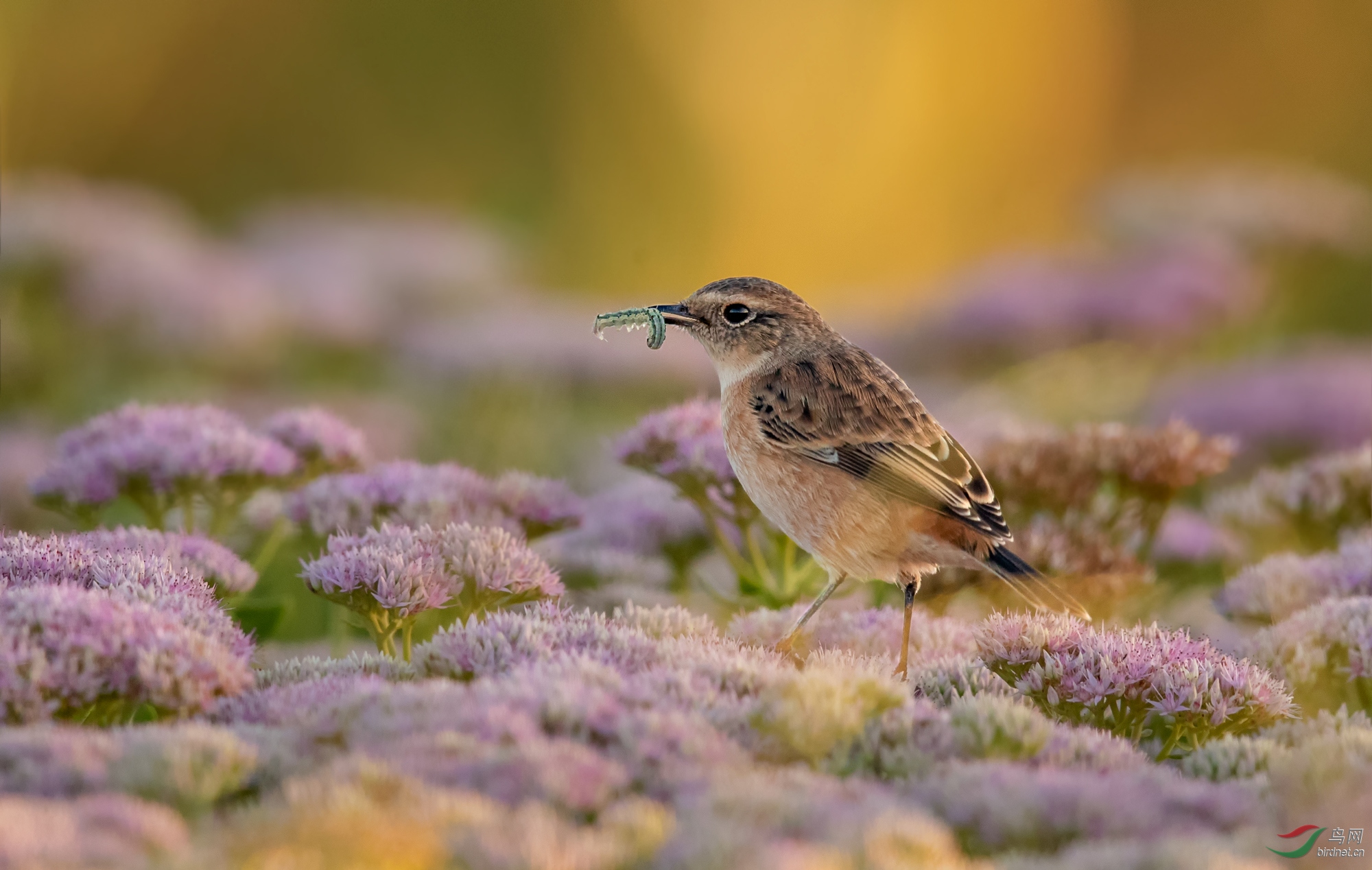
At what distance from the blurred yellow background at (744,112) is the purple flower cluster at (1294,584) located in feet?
27.9

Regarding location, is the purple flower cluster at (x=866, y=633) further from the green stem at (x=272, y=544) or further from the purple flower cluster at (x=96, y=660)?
the green stem at (x=272, y=544)

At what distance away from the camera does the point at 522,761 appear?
2152 mm

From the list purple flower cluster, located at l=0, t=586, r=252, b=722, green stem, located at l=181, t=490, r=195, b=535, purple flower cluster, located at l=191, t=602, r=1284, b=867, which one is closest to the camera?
purple flower cluster, located at l=191, t=602, r=1284, b=867

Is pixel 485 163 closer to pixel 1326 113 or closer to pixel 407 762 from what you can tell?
pixel 1326 113

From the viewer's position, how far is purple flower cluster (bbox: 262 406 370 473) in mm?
5105

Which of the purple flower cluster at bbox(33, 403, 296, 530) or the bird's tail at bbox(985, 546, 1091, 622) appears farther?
the purple flower cluster at bbox(33, 403, 296, 530)

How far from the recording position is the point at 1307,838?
222 centimetres

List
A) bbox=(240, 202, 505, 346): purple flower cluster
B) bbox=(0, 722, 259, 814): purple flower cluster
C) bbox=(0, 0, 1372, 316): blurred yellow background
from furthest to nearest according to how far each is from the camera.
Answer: bbox=(0, 0, 1372, 316): blurred yellow background < bbox=(240, 202, 505, 346): purple flower cluster < bbox=(0, 722, 259, 814): purple flower cluster

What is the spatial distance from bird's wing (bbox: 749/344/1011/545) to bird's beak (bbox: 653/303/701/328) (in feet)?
1.72

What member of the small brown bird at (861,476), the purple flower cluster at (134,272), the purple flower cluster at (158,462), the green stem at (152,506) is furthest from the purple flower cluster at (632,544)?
the purple flower cluster at (134,272)

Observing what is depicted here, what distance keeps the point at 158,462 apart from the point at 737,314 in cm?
236

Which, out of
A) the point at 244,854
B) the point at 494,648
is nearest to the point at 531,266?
the point at 494,648

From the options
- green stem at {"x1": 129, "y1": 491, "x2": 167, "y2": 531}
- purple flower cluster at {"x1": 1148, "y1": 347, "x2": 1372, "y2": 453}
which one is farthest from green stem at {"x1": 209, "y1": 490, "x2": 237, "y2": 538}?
purple flower cluster at {"x1": 1148, "y1": 347, "x2": 1372, "y2": 453}

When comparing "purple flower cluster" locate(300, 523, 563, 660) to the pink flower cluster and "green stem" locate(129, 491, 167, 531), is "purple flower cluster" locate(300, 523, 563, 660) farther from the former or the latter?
"green stem" locate(129, 491, 167, 531)
